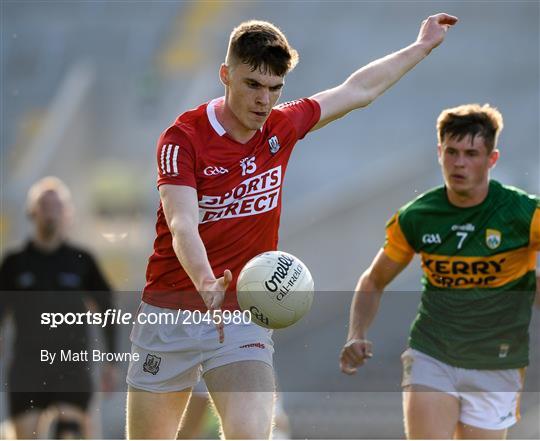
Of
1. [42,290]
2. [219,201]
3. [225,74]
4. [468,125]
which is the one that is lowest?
[219,201]

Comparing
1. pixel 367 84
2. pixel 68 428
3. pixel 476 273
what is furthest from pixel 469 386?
pixel 68 428

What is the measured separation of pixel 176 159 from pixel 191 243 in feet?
1.73

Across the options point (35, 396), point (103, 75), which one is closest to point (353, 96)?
point (35, 396)

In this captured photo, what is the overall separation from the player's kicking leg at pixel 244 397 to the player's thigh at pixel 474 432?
1715 millimetres

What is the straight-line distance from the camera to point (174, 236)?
15.5ft

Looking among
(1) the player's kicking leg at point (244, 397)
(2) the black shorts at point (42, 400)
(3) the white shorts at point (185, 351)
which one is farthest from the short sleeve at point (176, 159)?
(2) the black shorts at point (42, 400)

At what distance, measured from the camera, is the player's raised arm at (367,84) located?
18.9 ft

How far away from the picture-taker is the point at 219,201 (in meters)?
5.15

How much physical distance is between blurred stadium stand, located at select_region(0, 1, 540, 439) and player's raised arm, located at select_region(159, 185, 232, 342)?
363 inches

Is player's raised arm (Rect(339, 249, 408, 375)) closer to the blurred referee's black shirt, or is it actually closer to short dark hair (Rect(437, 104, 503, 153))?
short dark hair (Rect(437, 104, 503, 153))

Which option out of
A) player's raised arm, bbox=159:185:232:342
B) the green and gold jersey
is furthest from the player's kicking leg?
the green and gold jersey

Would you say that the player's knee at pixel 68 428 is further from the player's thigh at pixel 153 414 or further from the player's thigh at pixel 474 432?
the player's thigh at pixel 153 414

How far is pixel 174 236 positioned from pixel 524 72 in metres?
16.4

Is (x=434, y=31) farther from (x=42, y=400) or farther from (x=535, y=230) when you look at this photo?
(x=42, y=400)
